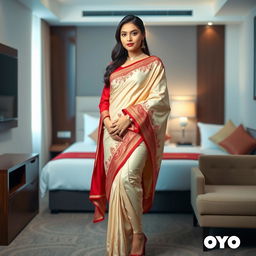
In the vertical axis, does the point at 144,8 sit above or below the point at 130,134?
above

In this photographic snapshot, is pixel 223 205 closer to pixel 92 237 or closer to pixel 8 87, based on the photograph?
pixel 92 237

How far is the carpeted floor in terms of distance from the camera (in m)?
3.20

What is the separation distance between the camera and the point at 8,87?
443 centimetres

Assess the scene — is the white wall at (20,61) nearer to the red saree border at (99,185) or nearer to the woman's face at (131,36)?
the red saree border at (99,185)

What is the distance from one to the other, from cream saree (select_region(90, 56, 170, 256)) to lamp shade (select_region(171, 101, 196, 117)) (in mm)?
3073

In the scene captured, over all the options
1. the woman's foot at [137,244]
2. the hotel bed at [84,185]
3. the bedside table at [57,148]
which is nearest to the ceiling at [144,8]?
the bedside table at [57,148]

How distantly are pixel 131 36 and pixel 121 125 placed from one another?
0.61 m

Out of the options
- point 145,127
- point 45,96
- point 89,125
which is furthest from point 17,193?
point 45,96

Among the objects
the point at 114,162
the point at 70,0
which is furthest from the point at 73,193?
the point at 70,0

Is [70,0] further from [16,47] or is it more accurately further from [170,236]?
[170,236]

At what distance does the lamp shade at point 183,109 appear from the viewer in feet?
20.0

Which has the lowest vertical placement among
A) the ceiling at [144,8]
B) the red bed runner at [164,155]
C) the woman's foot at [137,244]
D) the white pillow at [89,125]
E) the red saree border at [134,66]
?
the woman's foot at [137,244]

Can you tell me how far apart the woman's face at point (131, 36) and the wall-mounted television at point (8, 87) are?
1.67 meters

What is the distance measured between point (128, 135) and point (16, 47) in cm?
254
